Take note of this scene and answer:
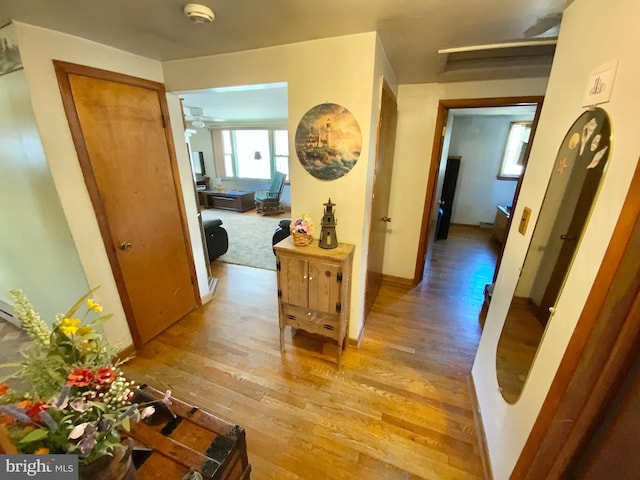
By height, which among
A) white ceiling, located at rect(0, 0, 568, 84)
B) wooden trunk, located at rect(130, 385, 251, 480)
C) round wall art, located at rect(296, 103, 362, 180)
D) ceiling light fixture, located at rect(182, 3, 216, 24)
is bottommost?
wooden trunk, located at rect(130, 385, 251, 480)

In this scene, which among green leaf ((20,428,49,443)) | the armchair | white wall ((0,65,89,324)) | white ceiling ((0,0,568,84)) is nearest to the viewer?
green leaf ((20,428,49,443))

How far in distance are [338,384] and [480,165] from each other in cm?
543

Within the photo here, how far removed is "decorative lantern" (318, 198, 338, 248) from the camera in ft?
5.78

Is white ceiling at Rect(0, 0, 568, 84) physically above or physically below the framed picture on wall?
above

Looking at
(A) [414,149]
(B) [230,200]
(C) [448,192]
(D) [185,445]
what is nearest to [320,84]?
(A) [414,149]

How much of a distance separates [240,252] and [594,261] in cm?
403

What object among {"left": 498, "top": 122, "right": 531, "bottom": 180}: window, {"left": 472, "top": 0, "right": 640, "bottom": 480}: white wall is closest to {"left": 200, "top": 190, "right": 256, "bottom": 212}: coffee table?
{"left": 498, "top": 122, "right": 531, "bottom": 180}: window

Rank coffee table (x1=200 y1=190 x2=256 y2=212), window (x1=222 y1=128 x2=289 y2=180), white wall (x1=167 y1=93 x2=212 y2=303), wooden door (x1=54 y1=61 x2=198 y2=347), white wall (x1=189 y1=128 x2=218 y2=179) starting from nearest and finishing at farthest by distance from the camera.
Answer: wooden door (x1=54 y1=61 x2=198 y2=347) → white wall (x1=167 y1=93 x2=212 y2=303) → coffee table (x1=200 y1=190 x2=256 y2=212) → window (x1=222 y1=128 x2=289 y2=180) → white wall (x1=189 y1=128 x2=218 y2=179)

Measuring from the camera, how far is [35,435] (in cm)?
54

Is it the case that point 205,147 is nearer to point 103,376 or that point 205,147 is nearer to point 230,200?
point 230,200

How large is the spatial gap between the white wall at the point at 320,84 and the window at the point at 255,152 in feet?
16.0

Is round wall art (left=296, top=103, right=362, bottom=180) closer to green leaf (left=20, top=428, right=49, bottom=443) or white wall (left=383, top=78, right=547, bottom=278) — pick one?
white wall (left=383, top=78, right=547, bottom=278)

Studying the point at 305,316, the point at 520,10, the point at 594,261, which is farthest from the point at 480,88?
the point at 305,316

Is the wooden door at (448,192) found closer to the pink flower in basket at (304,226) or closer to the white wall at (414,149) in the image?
the white wall at (414,149)
